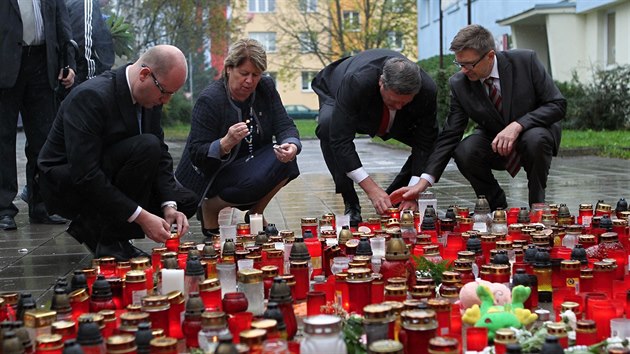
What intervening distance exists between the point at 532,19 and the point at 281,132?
19.3 metres

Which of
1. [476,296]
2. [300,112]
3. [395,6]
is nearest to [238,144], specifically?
[476,296]

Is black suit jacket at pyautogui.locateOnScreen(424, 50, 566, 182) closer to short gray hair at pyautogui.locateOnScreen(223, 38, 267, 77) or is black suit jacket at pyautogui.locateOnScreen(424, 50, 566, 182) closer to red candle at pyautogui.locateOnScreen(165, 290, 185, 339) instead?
short gray hair at pyautogui.locateOnScreen(223, 38, 267, 77)

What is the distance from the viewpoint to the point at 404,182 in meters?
7.08

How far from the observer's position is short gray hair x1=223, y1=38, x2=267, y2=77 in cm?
586

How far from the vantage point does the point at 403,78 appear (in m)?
5.74

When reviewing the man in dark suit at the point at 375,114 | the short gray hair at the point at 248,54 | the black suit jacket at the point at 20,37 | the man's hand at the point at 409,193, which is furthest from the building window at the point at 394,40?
the short gray hair at the point at 248,54

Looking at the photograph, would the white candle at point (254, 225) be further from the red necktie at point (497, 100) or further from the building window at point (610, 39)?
the building window at point (610, 39)

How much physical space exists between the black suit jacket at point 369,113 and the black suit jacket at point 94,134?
1.54 metres

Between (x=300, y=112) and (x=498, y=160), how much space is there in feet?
154

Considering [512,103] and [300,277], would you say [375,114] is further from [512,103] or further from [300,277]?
[300,277]

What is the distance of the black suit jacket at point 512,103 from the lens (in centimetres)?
636

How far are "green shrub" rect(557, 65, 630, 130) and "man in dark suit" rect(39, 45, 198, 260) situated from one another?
49.8 feet

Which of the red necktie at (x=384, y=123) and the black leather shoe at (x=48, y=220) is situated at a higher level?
the red necktie at (x=384, y=123)

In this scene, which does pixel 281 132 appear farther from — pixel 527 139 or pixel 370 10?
pixel 370 10
